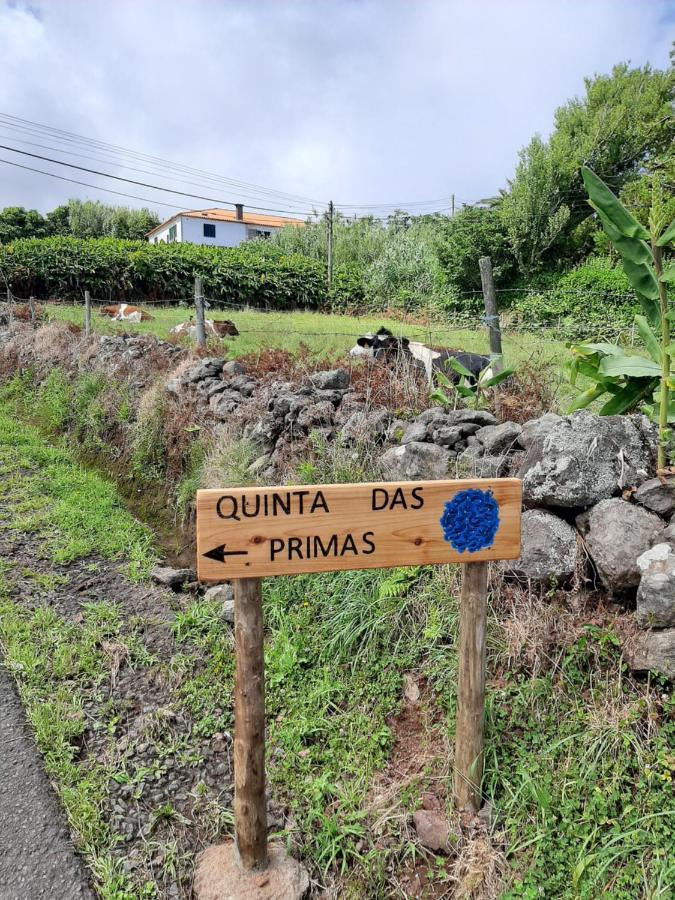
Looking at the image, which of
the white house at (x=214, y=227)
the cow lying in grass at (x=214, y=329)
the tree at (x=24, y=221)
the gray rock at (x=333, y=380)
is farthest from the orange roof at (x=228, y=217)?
the gray rock at (x=333, y=380)

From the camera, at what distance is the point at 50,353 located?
1061 cm

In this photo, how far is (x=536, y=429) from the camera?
374 centimetres

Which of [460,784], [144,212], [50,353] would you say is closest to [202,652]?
[460,784]

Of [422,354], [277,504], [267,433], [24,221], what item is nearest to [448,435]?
[267,433]

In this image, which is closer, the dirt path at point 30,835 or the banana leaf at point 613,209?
the dirt path at point 30,835

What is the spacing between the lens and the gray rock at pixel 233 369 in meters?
7.68

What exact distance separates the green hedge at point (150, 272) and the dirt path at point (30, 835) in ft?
64.0

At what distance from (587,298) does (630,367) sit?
19.1 meters

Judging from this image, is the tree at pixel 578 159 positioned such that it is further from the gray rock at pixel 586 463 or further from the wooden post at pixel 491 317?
the gray rock at pixel 586 463

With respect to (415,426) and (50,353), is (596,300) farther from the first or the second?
(415,426)

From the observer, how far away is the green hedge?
2017 centimetres

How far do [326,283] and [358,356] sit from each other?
1948 centimetres

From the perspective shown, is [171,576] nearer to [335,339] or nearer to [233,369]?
[233,369]

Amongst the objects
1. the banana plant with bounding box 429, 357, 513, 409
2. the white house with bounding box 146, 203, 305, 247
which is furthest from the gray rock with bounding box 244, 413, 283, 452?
the white house with bounding box 146, 203, 305, 247
